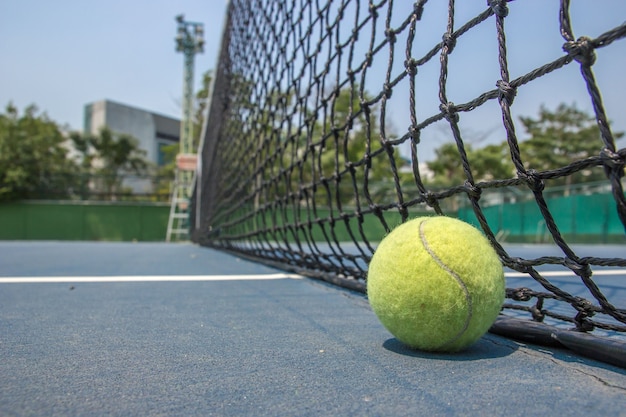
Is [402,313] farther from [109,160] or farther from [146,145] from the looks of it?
[146,145]

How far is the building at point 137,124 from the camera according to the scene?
26.7 metres

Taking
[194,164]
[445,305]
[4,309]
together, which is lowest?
[4,309]

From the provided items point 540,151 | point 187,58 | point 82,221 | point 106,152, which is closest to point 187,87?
point 187,58

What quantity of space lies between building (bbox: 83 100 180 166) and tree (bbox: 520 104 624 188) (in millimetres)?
17095

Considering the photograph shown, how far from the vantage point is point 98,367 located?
946 mm

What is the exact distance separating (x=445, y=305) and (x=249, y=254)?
319 cm

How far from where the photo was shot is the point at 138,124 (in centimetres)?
2825

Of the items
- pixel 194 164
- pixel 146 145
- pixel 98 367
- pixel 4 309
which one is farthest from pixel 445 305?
pixel 146 145

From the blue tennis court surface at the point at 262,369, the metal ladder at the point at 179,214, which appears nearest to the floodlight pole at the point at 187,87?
the metal ladder at the point at 179,214

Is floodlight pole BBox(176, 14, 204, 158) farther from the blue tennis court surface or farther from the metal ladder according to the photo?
the blue tennis court surface

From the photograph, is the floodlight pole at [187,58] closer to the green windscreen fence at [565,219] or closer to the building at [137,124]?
the building at [137,124]

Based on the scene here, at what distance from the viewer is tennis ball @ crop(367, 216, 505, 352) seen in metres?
0.97

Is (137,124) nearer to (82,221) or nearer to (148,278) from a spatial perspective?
(82,221)

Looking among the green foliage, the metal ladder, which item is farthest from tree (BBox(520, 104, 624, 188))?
the metal ladder
